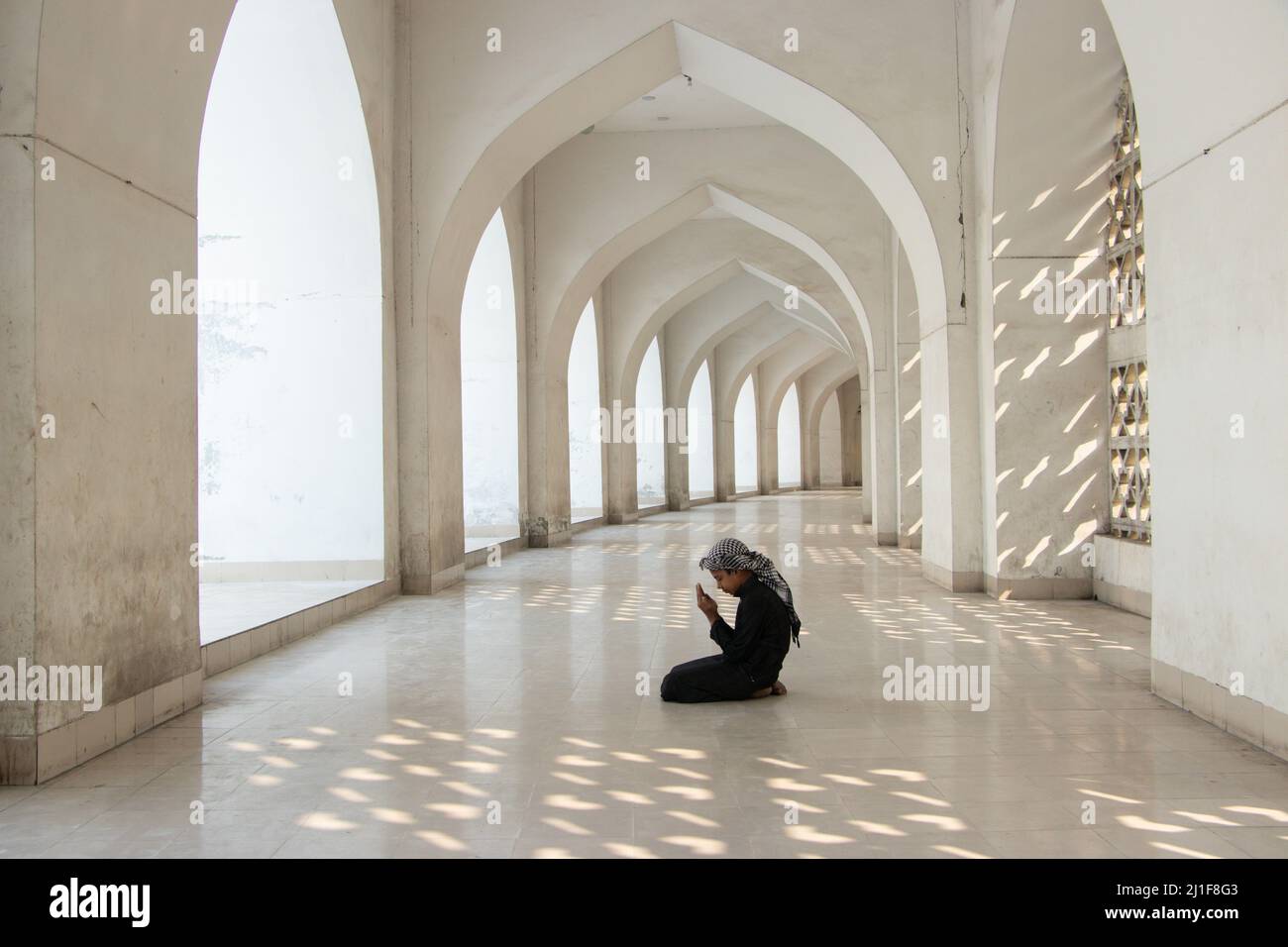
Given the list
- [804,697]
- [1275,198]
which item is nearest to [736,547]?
[804,697]

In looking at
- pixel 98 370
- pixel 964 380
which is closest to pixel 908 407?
pixel 964 380

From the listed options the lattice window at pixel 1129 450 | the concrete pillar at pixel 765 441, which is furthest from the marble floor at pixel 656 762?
the concrete pillar at pixel 765 441

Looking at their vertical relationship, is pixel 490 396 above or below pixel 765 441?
above

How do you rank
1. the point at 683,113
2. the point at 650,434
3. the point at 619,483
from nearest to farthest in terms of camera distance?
the point at 683,113 < the point at 619,483 < the point at 650,434

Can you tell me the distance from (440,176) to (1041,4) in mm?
4654

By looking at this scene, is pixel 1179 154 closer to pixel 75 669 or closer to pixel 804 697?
pixel 804 697

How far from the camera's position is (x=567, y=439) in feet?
47.5

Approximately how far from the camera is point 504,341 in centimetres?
1299

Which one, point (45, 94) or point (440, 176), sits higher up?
point (440, 176)

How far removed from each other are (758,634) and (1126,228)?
4550 millimetres

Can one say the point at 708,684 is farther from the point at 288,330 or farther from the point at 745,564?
the point at 288,330

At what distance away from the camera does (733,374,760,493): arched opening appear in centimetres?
2931

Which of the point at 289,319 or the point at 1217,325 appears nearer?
the point at 1217,325

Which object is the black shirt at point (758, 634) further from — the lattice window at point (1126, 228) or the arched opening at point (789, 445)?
the arched opening at point (789, 445)
